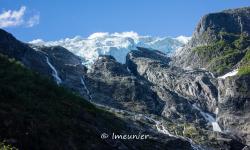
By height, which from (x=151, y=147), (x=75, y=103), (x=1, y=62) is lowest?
(x=151, y=147)

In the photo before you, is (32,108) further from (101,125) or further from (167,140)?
(167,140)

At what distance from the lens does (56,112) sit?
446ft

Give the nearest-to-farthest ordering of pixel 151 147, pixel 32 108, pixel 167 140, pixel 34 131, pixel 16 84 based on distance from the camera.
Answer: pixel 34 131, pixel 32 108, pixel 16 84, pixel 151 147, pixel 167 140

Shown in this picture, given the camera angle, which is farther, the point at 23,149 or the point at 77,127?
the point at 77,127

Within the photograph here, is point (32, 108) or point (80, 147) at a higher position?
point (32, 108)

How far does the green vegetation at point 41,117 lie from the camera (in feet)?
361

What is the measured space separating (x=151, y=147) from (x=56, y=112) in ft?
124

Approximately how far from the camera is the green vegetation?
11000cm

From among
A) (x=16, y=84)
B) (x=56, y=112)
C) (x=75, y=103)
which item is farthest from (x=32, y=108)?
(x=75, y=103)

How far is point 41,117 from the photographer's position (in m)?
124

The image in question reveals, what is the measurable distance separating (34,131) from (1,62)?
59.5m

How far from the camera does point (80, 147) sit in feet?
394

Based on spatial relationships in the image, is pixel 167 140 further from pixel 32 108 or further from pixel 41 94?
pixel 32 108

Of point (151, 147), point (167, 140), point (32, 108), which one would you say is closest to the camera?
point (32, 108)
